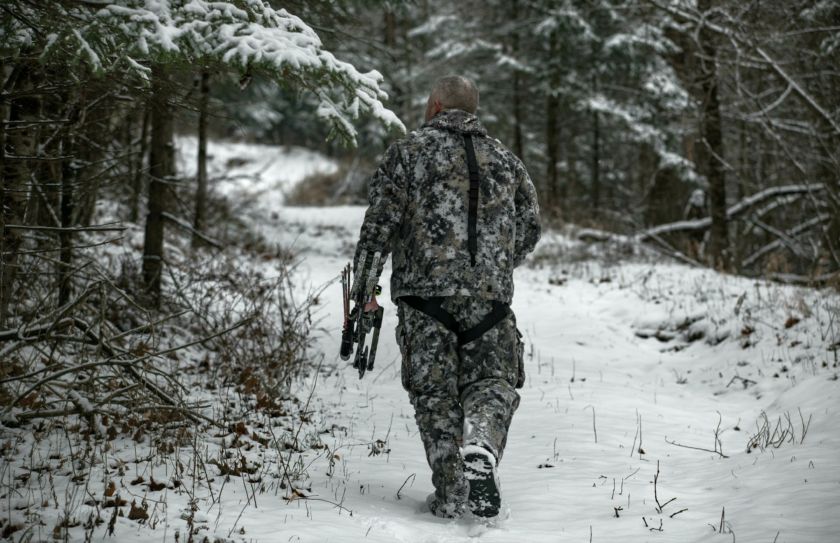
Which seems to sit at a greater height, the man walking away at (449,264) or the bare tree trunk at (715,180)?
the bare tree trunk at (715,180)

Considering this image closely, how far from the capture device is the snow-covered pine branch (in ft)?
9.77

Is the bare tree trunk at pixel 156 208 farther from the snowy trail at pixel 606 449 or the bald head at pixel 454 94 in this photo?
the bald head at pixel 454 94

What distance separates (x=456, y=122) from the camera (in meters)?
3.88

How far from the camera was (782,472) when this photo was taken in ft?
12.8

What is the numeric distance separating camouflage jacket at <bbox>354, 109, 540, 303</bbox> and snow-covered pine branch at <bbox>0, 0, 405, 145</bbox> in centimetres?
32

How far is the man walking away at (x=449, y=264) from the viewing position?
367 centimetres

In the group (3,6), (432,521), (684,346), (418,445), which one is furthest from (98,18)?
(684,346)

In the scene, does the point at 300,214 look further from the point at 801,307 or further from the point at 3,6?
the point at 3,6

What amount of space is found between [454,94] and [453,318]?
4.39ft

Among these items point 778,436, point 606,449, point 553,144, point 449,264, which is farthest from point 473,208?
point 553,144

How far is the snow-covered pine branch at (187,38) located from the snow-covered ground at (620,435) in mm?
2162

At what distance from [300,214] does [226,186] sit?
Answer: 19.2 ft

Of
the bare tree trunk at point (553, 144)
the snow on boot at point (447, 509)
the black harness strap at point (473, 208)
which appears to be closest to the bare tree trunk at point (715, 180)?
the bare tree trunk at point (553, 144)

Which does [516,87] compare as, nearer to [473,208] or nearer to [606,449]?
[606,449]
